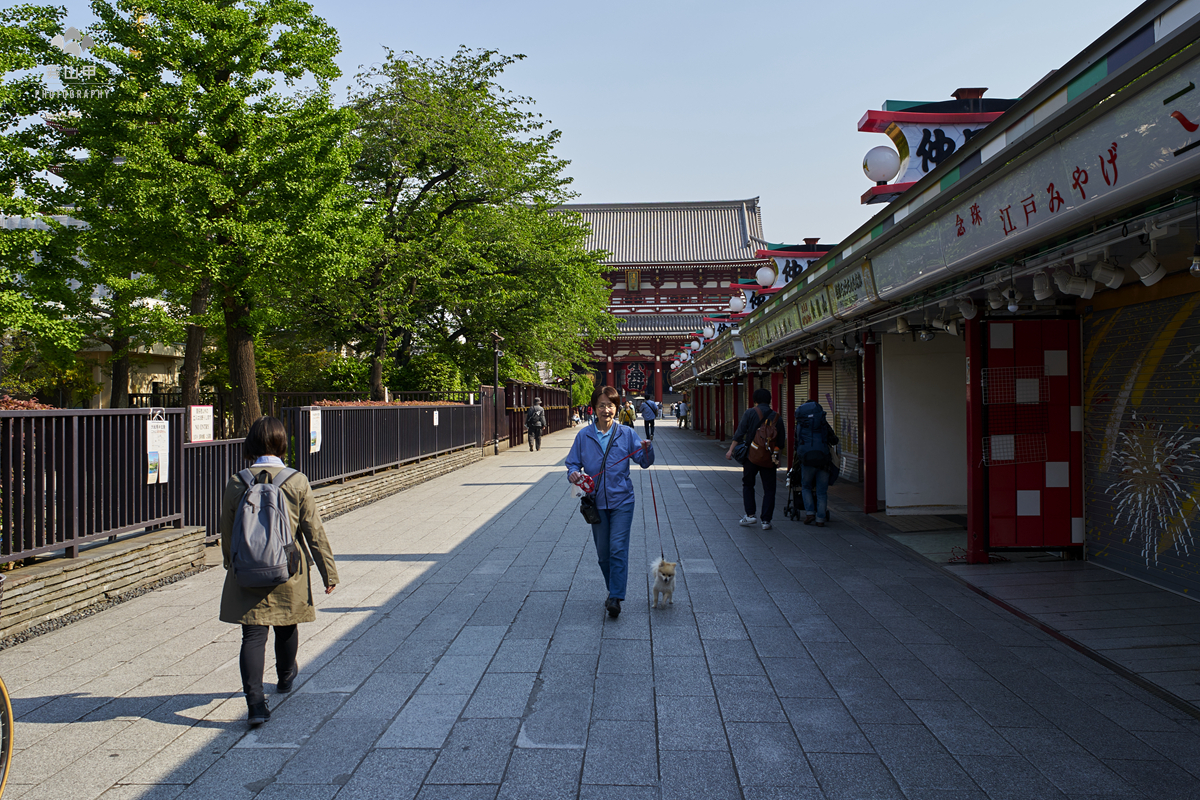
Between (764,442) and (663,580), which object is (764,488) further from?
(663,580)

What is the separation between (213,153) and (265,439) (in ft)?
34.3

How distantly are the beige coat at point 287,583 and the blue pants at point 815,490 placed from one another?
22.2 ft

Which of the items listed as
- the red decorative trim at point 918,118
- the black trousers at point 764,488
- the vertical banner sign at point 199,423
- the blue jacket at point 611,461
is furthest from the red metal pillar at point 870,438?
the vertical banner sign at point 199,423

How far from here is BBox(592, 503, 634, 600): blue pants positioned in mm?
5613

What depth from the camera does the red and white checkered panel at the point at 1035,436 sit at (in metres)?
7.11

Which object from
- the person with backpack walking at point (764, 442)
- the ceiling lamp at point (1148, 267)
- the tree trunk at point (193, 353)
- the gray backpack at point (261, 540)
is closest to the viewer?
the gray backpack at point (261, 540)

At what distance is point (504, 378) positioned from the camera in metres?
26.9

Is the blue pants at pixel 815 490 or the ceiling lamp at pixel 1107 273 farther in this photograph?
the blue pants at pixel 815 490

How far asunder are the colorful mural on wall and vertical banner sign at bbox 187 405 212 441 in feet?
27.5

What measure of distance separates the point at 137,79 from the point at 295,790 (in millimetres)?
12761

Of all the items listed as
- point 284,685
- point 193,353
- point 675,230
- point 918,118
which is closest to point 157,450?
point 284,685

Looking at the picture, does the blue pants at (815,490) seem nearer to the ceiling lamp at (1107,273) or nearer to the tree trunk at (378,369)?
the ceiling lamp at (1107,273)

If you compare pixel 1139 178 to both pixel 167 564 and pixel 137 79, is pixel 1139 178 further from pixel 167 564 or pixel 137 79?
pixel 137 79

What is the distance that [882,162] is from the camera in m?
7.54
